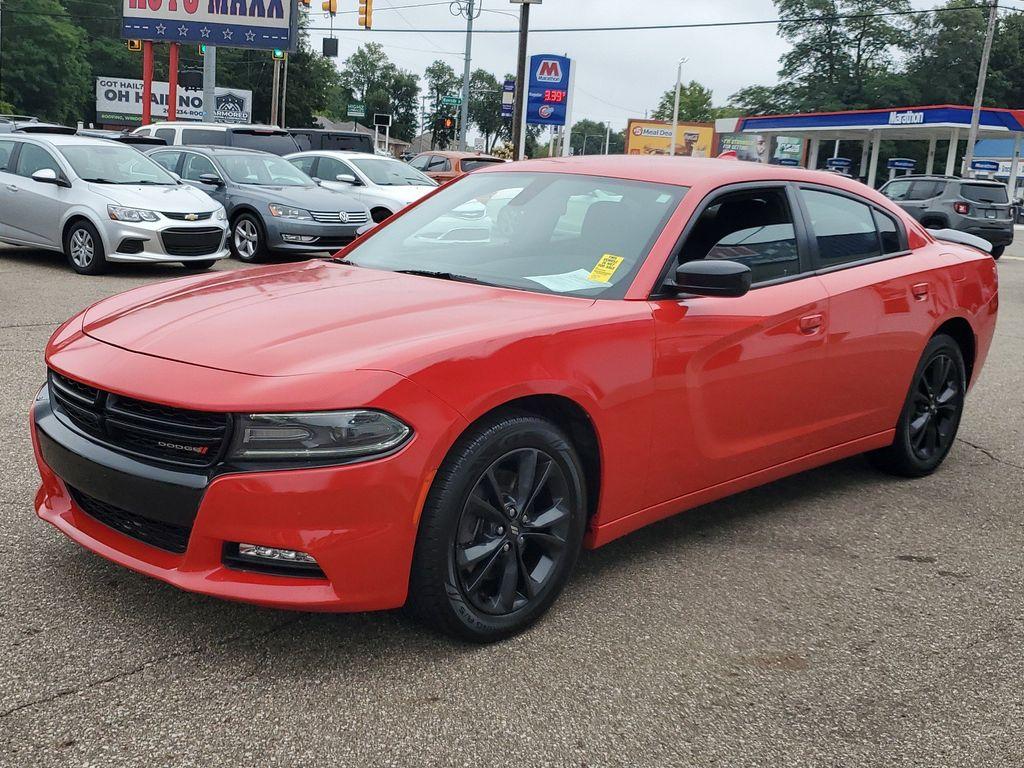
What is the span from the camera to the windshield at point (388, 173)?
16.3 meters

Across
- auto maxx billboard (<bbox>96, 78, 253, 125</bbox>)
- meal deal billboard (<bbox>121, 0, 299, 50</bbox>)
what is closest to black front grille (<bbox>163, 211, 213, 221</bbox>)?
meal deal billboard (<bbox>121, 0, 299, 50</bbox>)

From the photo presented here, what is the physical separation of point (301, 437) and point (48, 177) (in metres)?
10.5

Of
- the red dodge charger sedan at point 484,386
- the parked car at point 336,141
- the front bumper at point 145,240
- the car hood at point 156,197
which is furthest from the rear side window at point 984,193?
the red dodge charger sedan at point 484,386

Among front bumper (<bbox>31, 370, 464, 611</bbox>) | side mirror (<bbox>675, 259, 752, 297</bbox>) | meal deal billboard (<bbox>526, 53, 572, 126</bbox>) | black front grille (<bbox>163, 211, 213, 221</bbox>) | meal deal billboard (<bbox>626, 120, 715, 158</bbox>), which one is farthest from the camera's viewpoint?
meal deal billboard (<bbox>626, 120, 715, 158</bbox>)

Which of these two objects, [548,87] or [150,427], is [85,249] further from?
[548,87]

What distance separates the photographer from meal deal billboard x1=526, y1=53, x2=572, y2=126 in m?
33.2

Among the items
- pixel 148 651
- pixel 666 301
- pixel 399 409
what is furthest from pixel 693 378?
pixel 148 651

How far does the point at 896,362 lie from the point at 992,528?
0.84 meters

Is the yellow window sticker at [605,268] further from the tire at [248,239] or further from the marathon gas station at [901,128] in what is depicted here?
the marathon gas station at [901,128]

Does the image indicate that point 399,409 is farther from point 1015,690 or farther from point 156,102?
point 156,102

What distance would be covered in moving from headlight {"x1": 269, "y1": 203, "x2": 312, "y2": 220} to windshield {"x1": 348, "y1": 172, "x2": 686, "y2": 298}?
947cm

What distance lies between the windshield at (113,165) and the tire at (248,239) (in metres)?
1.29

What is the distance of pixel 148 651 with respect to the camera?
3.04m

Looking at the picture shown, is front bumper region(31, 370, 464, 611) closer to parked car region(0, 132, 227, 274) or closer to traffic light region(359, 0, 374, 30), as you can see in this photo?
parked car region(0, 132, 227, 274)
